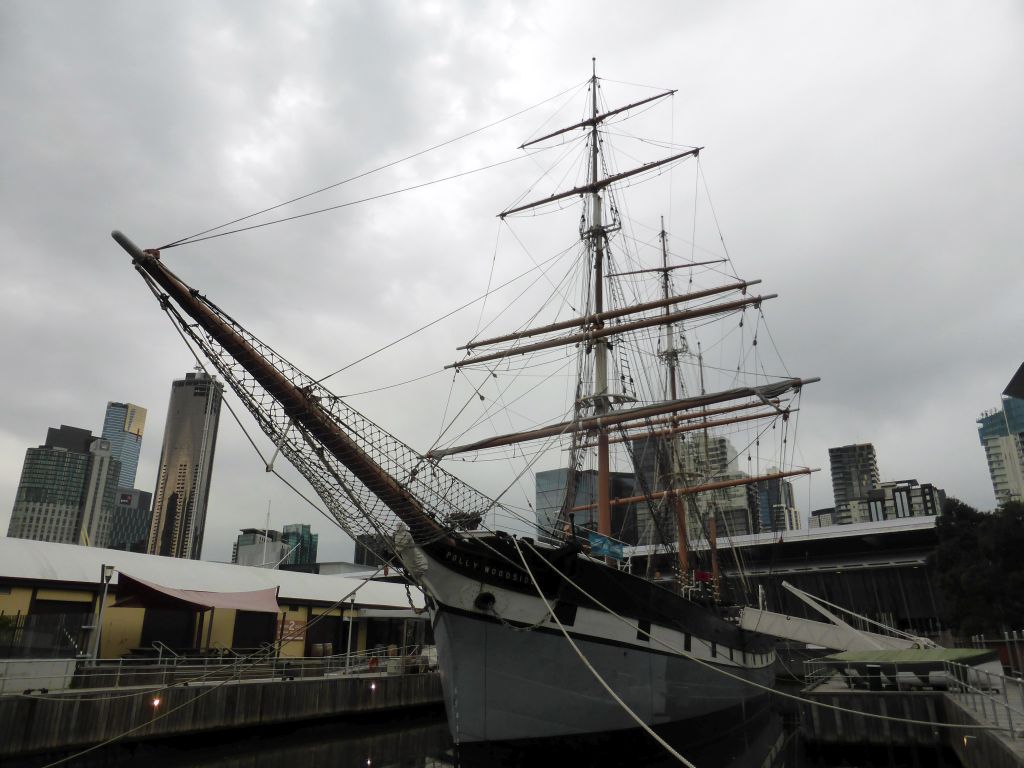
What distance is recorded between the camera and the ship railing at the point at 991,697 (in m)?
9.56

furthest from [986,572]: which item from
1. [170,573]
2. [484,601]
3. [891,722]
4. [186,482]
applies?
[186,482]

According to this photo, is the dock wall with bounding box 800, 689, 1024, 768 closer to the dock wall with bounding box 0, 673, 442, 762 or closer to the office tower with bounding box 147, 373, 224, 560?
the dock wall with bounding box 0, 673, 442, 762

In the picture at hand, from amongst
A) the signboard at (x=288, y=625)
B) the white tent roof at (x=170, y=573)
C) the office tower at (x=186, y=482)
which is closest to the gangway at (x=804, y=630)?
the white tent roof at (x=170, y=573)

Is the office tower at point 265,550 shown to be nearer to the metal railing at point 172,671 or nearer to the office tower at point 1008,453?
the metal railing at point 172,671

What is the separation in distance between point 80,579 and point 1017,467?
644 feet

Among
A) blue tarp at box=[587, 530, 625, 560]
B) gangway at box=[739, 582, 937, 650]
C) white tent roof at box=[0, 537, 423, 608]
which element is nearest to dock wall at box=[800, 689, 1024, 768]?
gangway at box=[739, 582, 937, 650]

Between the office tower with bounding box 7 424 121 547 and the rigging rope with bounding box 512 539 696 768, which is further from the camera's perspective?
the office tower with bounding box 7 424 121 547

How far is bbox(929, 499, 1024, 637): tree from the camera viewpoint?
27.2m

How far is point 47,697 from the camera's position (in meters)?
12.6

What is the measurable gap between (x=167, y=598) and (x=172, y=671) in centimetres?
237

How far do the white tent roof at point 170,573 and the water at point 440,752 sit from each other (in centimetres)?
692

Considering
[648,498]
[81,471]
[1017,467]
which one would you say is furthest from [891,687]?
[81,471]

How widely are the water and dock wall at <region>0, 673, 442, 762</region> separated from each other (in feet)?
1.29

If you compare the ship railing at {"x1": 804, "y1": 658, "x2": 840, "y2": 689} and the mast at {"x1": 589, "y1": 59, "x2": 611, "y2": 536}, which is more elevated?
the mast at {"x1": 589, "y1": 59, "x2": 611, "y2": 536}
